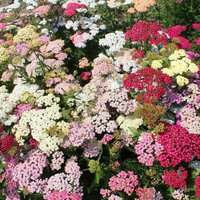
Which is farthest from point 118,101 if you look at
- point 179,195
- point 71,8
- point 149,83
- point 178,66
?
point 71,8

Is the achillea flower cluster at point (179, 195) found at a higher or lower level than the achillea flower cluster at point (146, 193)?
lower

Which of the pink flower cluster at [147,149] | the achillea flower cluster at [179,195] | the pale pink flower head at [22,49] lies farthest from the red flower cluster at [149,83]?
the pale pink flower head at [22,49]

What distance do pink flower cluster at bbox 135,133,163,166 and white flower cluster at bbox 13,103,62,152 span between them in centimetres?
95

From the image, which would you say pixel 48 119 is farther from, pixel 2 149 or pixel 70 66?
pixel 70 66

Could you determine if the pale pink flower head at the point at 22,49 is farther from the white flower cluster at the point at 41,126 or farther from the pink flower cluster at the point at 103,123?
the pink flower cluster at the point at 103,123

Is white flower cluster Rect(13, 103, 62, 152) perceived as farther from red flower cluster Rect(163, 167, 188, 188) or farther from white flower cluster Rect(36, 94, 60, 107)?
red flower cluster Rect(163, 167, 188, 188)

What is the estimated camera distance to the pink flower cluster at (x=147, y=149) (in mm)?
5029

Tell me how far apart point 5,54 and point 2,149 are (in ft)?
5.73

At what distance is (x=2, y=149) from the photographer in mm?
A: 5215

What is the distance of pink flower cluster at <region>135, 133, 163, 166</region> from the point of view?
16.5 feet

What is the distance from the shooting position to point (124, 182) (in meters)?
5.01

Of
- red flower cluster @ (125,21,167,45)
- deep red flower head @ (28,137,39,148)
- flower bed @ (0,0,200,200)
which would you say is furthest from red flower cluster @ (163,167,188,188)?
red flower cluster @ (125,21,167,45)

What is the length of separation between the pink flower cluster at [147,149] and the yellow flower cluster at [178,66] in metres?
0.78

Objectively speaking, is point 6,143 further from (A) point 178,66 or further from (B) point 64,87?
(A) point 178,66
